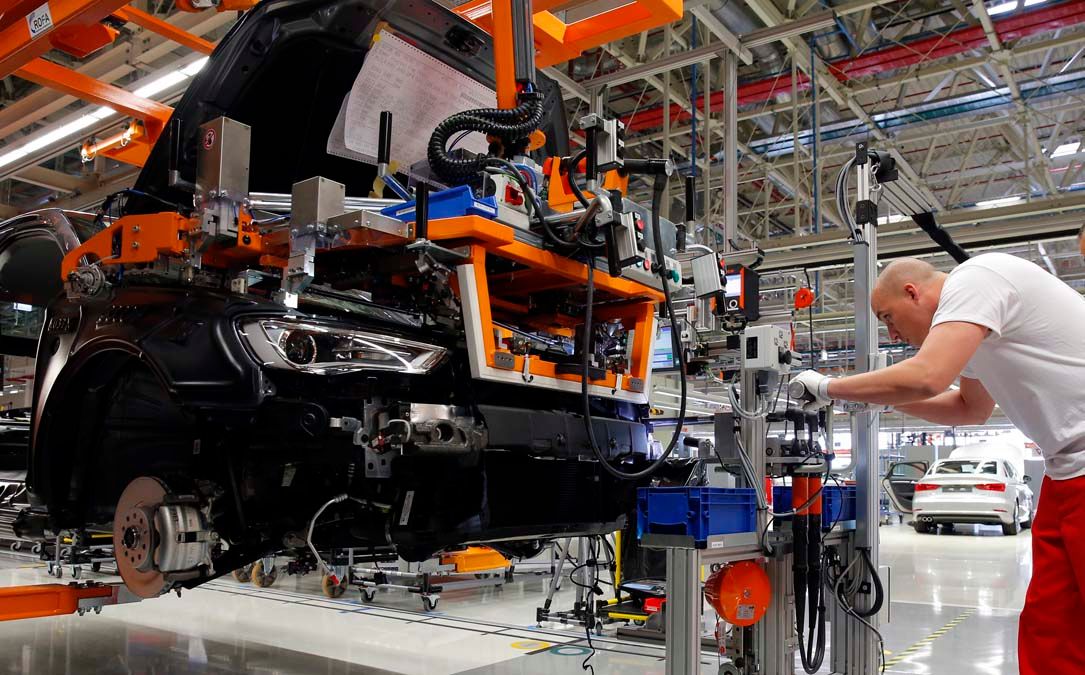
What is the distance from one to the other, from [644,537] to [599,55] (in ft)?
23.0

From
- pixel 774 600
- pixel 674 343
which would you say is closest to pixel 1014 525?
pixel 774 600

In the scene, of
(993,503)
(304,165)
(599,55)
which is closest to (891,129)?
(599,55)

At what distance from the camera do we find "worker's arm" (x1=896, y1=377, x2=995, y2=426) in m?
2.52

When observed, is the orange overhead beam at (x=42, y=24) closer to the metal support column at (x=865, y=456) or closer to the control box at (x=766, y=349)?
the control box at (x=766, y=349)

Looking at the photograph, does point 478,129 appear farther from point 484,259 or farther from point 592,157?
point 484,259

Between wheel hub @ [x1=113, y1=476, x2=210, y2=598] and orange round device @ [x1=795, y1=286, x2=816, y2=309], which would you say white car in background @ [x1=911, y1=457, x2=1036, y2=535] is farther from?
wheel hub @ [x1=113, y1=476, x2=210, y2=598]

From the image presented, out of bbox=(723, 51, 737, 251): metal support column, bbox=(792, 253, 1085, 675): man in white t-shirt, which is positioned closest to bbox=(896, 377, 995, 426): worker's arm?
bbox=(792, 253, 1085, 675): man in white t-shirt

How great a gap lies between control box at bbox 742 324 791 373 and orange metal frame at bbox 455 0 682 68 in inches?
71.4

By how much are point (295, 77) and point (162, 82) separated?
407 centimetres

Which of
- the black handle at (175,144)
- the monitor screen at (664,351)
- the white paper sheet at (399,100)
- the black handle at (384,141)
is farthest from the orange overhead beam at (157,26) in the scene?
the monitor screen at (664,351)

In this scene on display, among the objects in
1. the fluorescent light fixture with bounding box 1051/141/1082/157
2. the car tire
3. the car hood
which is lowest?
the car tire

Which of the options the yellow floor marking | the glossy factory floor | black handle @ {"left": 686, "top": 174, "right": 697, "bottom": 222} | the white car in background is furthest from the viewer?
the white car in background

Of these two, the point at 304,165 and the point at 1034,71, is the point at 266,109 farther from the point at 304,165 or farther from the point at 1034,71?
the point at 1034,71

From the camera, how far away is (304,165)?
11.6ft
